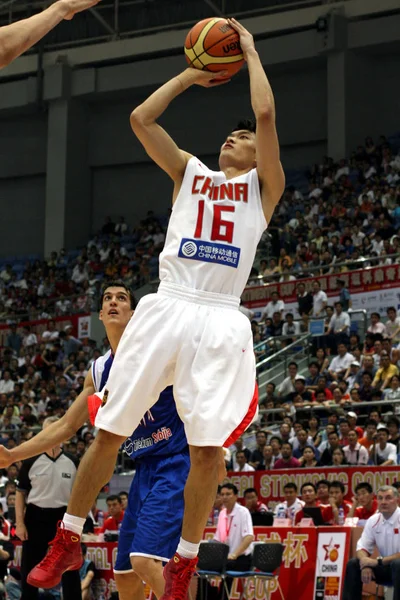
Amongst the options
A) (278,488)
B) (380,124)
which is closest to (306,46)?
(380,124)

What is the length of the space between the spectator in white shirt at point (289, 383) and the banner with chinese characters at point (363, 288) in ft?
8.15

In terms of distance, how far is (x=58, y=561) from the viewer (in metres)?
4.92

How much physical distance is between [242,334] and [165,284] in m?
0.47

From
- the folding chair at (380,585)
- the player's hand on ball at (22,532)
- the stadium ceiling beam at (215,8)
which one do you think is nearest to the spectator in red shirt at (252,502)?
the folding chair at (380,585)

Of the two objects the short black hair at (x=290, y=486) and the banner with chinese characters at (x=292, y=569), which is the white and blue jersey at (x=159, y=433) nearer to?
the banner with chinese characters at (x=292, y=569)

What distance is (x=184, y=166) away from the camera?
5.42 metres

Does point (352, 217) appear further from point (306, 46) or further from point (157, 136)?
point (157, 136)

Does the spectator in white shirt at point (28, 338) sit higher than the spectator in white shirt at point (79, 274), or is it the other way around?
the spectator in white shirt at point (79, 274)

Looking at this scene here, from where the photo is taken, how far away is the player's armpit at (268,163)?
528cm

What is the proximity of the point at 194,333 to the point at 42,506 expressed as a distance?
580 centimetres

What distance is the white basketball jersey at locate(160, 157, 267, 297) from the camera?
5184mm

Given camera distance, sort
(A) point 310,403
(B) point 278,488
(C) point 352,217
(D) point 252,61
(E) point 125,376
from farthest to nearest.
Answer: (C) point 352,217, (A) point 310,403, (B) point 278,488, (D) point 252,61, (E) point 125,376

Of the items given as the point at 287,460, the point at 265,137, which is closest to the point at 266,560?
the point at 287,460

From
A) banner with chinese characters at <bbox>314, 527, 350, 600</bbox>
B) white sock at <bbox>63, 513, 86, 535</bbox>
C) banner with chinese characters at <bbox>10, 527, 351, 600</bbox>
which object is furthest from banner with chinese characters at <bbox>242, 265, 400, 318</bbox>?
white sock at <bbox>63, 513, 86, 535</bbox>
